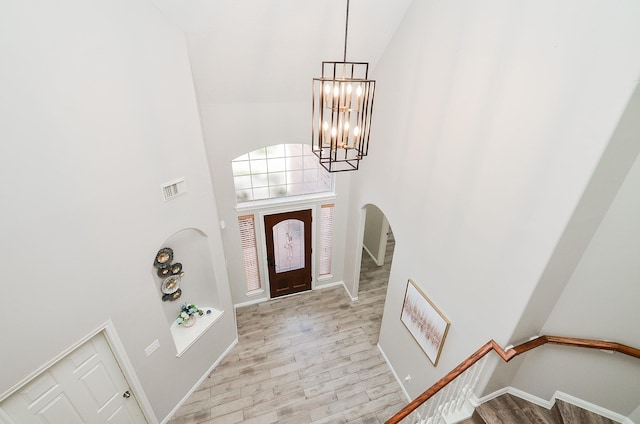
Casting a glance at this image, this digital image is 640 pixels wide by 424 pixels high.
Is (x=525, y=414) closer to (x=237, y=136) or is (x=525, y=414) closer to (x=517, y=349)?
(x=517, y=349)

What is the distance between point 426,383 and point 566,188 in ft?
10.4

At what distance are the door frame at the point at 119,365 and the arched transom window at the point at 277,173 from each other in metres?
2.75

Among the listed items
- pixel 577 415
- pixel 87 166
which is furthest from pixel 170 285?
pixel 577 415

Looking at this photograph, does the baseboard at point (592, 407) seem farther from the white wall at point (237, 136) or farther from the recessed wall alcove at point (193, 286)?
the recessed wall alcove at point (193, 286)

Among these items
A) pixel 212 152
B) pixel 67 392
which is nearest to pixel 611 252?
pixel 212 152

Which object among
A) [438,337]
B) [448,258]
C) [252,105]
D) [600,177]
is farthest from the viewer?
[252,105]

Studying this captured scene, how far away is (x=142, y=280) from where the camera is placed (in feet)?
10.8

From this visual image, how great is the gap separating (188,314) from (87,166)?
2700mm

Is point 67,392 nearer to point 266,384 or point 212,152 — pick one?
point 266,384

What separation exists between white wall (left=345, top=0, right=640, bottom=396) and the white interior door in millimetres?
3732

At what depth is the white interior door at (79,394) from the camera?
2654 mm

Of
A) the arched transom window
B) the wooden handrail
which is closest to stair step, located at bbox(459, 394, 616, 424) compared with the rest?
the wooden handrail

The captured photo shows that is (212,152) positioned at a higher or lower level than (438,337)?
higher

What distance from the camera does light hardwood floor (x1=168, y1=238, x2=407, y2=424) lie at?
4.25m
